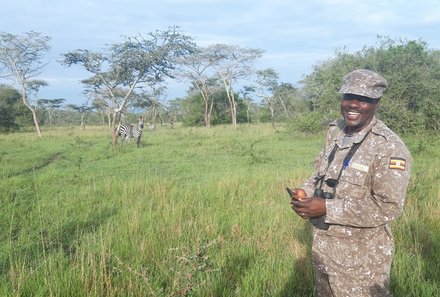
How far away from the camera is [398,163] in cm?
174

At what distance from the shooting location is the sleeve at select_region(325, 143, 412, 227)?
5.71ft

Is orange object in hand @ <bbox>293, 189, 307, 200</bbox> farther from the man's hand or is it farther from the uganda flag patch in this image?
the uganda flag patch

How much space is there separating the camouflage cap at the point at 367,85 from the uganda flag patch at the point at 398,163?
34 cm

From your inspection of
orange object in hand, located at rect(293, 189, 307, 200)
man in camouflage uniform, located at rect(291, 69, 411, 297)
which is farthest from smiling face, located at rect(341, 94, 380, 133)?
orange object in hand, located at rect(293, 189, 307, 200)

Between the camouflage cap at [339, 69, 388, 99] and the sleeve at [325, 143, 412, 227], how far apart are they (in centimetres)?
29

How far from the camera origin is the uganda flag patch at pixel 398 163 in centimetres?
173

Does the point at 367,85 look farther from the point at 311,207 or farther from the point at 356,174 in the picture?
the point at 311,207

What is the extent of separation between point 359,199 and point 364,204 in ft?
0.13

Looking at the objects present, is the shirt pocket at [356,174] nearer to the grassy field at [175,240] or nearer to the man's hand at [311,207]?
the man's hand at [311,207]

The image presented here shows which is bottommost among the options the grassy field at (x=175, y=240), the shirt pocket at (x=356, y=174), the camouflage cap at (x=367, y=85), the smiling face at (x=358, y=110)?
the grassy field at (x=175, y=240)

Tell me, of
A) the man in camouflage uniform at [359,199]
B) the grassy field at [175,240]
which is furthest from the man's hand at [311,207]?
the grassy field at [175,240]

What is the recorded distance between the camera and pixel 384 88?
1.94m

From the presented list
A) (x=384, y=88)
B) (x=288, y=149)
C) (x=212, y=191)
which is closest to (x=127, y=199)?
(x=212, y=191)

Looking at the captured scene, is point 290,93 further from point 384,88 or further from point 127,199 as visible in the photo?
point 384,88
